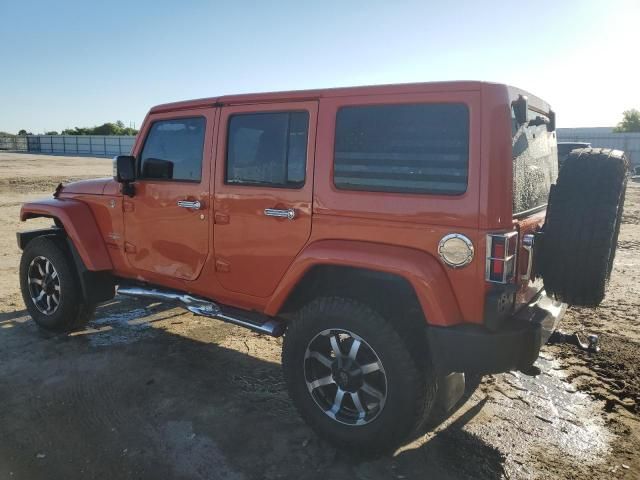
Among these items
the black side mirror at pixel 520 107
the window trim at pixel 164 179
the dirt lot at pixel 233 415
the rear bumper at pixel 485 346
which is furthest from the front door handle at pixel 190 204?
the black side mirror at pixel 520 107

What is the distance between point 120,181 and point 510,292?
10.2 feet

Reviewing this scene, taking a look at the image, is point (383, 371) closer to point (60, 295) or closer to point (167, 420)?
point (167, 420)

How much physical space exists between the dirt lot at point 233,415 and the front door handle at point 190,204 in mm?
1352

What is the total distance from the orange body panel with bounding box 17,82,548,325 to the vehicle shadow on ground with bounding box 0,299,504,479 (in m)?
0.70

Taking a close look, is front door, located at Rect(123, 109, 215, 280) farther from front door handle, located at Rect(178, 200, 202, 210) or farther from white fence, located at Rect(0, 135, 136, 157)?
white fence, located at Rect(0, 135, 136, 157)

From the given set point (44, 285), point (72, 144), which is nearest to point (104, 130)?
point (72, 144)

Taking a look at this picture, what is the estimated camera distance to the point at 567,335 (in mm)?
3186

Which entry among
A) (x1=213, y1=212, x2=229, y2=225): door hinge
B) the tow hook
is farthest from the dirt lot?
(x1=213, y1=212, x2=229, y2=225): door hinge

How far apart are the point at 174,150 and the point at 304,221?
4.88ft

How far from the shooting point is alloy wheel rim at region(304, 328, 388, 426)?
115 inches

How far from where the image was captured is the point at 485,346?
2.55 metres

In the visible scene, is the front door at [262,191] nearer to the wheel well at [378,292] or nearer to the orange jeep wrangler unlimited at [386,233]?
the orange jeep wrangler unlimited at [386,233]

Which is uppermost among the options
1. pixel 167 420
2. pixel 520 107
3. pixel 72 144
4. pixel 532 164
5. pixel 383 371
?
pixel 72 144

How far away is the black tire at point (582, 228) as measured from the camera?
2.67 m
